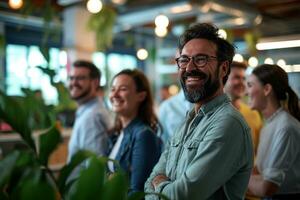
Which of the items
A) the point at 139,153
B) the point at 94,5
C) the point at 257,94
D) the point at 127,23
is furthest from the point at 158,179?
the point at 127,23

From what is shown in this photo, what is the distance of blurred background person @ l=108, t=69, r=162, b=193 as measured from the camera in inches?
78.5

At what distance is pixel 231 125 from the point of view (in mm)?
1335

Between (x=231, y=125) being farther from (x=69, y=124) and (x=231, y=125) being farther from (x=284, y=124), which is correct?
(x=69, y=124)

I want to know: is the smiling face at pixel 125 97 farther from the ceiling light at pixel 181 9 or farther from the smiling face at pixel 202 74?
the ceiling light at pixel 181 9

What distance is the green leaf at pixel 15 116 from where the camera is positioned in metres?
0.86

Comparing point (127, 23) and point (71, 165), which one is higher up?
point (127, 23)

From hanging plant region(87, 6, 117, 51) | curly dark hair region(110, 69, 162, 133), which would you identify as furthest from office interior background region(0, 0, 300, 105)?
curly dark hair region(110, 69, 162, 133)

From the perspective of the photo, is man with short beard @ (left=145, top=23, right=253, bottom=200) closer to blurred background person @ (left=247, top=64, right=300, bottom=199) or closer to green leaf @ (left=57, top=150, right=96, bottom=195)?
green leaf @ (left=57, top=150, right=96, bottom=195)

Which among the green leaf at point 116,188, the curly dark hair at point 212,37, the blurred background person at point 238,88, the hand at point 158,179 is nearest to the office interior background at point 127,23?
the blurred background person at point 238,88

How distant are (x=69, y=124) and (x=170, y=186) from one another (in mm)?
3688

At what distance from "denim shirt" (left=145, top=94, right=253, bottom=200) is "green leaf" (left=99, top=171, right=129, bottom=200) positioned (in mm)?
497

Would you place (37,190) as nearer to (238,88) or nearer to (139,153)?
(139,153)

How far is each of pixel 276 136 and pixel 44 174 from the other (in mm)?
1392

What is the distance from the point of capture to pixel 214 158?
1296mm
